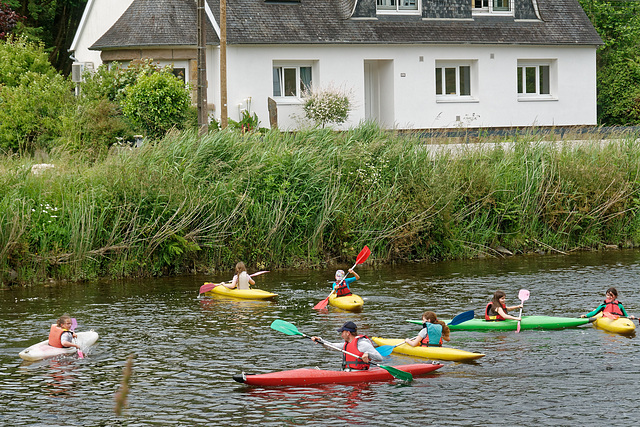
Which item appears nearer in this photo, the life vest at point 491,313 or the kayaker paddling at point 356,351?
the kayaker paddling at point 356,351

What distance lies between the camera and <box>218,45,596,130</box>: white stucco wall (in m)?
32.0

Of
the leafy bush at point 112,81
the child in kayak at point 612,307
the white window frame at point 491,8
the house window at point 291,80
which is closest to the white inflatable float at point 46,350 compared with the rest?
the child in kayak at point 612,307

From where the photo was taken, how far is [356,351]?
38.8 feet

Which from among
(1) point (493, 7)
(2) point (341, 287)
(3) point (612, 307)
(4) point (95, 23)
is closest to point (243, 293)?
(2) point (341, 287)

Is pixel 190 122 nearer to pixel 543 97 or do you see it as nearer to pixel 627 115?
pixel 543 97

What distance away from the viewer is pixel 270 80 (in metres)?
32.2

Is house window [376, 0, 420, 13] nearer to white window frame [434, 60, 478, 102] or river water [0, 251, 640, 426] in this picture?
white window frame [434, 60, 478, 102]

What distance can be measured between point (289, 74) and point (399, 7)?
5073mm

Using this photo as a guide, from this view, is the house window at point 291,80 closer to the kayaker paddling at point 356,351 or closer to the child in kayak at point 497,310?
the child in kayak at point 497,310

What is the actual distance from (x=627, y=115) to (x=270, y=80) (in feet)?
58.5

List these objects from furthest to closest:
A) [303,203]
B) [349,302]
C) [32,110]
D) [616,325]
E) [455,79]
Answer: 1. [455,79]
2. [32,110]
3. [303,203]
4. [349,302]
5. [616,325]

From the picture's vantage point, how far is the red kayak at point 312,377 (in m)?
11.2

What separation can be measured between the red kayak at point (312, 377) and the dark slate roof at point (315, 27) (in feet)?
69.8

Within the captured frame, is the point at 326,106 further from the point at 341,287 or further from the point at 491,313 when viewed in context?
the point at 491,313
